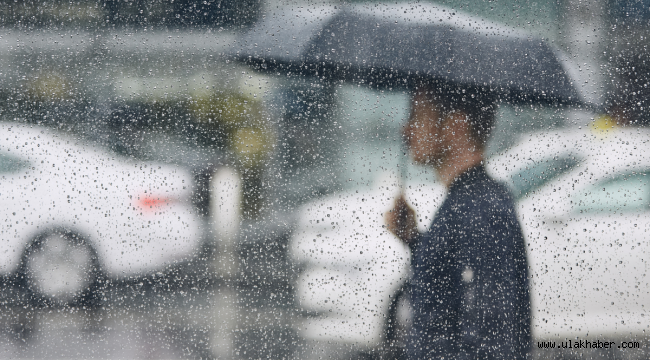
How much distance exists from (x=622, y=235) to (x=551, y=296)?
29 cm

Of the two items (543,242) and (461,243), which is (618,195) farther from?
(461,243)

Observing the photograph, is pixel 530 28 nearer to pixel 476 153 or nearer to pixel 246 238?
pixel 476 153

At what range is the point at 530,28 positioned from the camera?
1.53 metres

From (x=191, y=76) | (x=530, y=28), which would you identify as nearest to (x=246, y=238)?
(x=191, y=76)

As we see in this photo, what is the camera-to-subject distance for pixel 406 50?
1537 millimetres

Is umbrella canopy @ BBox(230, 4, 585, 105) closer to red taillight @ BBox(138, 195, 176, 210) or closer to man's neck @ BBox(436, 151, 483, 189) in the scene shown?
man's neck @ BBox(436, 151, 483, 189)

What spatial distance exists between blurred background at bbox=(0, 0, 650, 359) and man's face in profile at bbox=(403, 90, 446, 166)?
0.04 m

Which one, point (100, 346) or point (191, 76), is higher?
point (191, 76)

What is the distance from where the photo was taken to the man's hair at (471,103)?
4.99 feet

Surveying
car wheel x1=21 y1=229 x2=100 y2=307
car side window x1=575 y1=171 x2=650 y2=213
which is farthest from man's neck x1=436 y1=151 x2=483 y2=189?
car wheel x1=21 y1=229 x2=100 y2=307

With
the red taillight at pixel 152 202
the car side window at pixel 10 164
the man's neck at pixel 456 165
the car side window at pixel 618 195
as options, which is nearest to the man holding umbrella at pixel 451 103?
the man's neck at pixel 456 165

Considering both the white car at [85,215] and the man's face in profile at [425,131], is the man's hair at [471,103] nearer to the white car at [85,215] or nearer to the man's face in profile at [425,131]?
the man's face in profile at [425,131]

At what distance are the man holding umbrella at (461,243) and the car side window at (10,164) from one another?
1134 millimetres

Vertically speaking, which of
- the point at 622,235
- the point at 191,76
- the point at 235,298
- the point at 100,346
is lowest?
the point at 100,346
